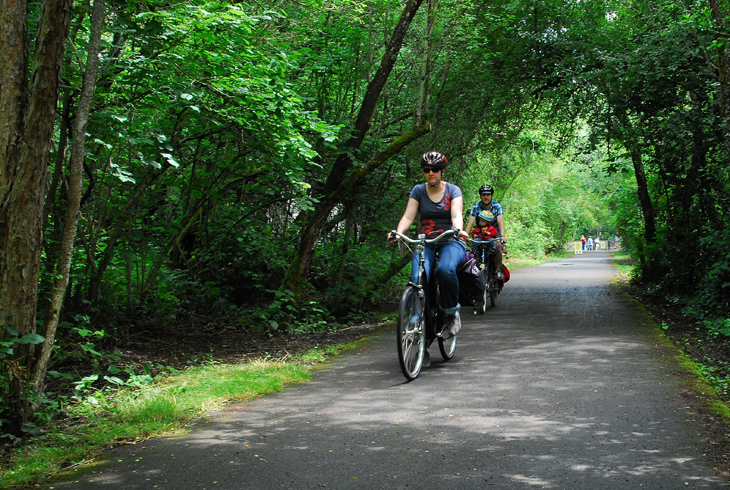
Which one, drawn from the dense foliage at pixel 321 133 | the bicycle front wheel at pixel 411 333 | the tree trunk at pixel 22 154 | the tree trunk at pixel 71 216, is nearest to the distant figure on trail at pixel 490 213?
the dense foliage at pixel 321 133

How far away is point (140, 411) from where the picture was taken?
5234mm

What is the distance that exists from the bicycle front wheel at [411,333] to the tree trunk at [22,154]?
3.19 metres

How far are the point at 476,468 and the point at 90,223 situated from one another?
5.76 m

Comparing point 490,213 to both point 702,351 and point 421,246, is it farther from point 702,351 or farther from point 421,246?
point 421,246

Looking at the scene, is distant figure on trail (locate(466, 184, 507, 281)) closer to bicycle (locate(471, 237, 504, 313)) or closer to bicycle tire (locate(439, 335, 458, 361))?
bicycle (locate(471, 237, 504, 313))

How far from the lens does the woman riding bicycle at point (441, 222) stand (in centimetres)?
702

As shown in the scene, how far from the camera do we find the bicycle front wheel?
6.30 m

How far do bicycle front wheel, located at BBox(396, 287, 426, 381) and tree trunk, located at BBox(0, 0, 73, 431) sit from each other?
10.5 ft

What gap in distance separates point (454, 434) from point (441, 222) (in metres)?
2.96

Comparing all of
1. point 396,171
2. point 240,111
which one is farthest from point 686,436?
point 396,171

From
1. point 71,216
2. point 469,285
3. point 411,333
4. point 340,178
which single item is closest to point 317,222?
point 340,178

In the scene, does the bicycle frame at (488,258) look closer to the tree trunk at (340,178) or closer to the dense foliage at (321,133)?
the dense foliage at (321,133)

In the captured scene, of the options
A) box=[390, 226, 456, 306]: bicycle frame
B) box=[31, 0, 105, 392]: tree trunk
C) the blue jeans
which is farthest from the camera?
the blue jeans

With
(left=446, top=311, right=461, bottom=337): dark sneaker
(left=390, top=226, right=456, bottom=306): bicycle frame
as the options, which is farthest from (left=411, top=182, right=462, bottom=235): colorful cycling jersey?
(left=446, top=311, right=461, bottom=337): dark sneaker
